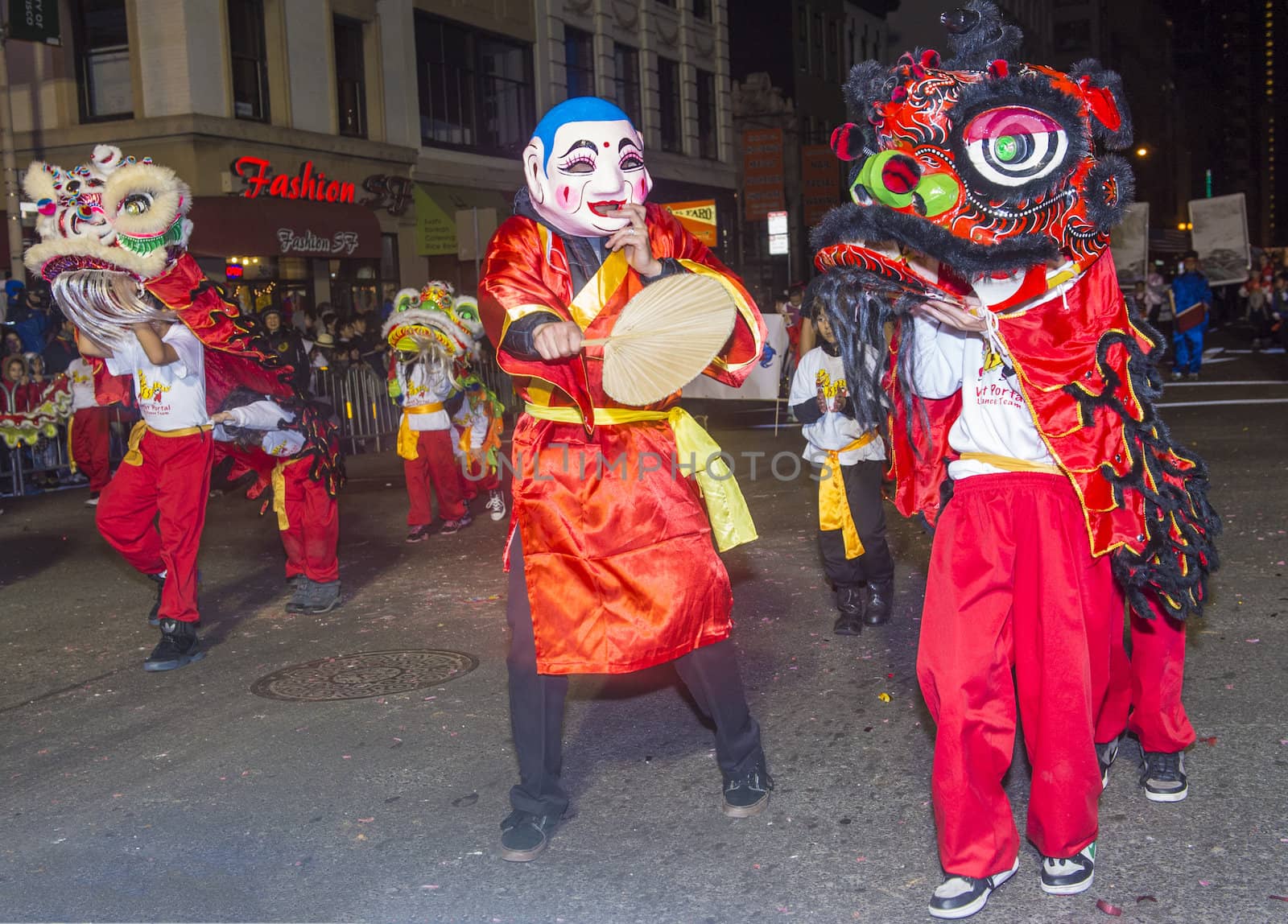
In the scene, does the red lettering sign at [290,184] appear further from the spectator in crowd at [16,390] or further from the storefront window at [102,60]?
the spectator in crowd at [16,390]

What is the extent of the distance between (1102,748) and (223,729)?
11.0ft

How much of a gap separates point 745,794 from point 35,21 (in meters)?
17.1

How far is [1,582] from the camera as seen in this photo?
8680mm

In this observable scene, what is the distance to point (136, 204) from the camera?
606 cm

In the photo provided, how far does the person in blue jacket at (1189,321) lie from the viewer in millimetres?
20109

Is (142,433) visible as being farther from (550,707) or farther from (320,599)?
(550,707)

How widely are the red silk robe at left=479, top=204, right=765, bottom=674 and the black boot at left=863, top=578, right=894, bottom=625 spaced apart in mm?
2635

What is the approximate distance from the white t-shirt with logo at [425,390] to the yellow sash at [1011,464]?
6.62 meters

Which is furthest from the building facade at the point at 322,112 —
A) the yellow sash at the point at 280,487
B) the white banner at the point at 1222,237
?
the white banner at the point at 1222,237

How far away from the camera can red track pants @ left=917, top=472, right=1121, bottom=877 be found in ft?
11.1

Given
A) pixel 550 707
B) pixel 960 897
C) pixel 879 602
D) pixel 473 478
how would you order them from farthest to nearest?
pixel 473 478 < pixel 879 602 < pixel 550 707 < pixel 960 897

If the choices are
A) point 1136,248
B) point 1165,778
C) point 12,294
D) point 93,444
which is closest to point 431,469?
point 93,444

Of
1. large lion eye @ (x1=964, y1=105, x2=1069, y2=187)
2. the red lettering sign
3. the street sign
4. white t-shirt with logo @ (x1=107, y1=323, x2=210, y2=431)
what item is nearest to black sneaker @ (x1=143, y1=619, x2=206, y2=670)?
white t-shirt with logo @ (x1=107, y1=323, x2=210, y2=431)

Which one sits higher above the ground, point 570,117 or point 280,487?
point 570,117
